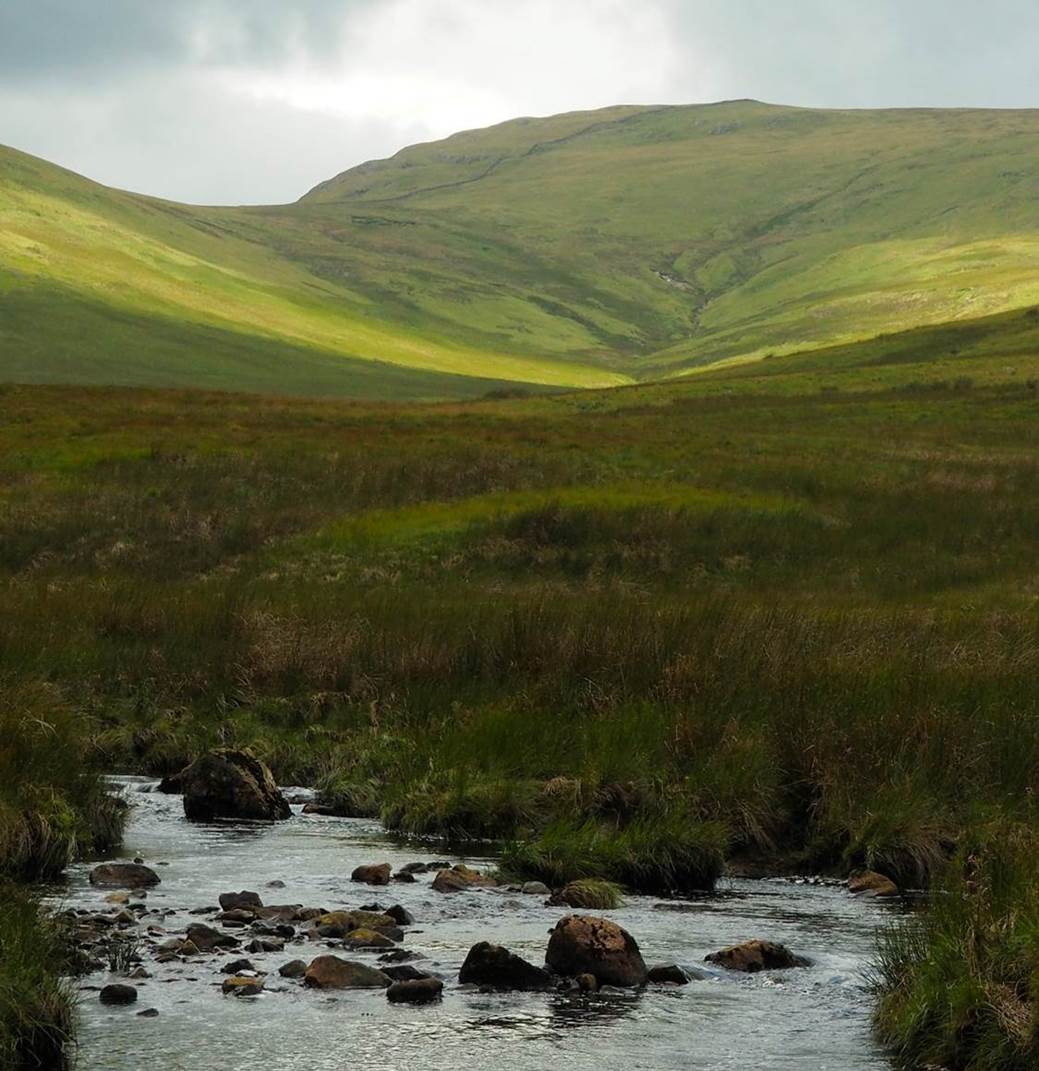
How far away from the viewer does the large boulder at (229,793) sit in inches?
684

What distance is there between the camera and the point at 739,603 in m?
26.1

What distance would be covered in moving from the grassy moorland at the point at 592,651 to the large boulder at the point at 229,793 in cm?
97

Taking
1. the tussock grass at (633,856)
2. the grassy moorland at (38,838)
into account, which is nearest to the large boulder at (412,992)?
the grassy moorland at (38,838)

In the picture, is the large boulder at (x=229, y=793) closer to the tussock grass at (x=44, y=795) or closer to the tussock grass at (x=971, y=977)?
the tussock grass at (x=44, y=795)

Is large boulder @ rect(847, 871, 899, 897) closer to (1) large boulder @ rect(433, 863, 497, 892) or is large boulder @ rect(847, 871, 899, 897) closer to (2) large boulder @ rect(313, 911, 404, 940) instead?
(1) large boulder @ rect(433, 863, 497, 892)

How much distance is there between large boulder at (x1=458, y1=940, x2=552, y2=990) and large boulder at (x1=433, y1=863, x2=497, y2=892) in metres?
2.75

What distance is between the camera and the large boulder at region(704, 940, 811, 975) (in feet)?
38.5

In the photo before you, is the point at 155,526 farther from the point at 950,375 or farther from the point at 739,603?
the point at 950,375

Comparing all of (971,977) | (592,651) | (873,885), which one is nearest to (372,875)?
(873,885)

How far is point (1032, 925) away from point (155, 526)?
110 feet

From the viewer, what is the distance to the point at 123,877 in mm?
13680

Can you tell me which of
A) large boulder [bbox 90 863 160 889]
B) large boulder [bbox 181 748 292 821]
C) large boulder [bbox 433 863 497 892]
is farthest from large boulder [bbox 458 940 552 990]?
large boulder [bbox 181 748 292 821]

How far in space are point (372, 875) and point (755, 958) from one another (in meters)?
3.98

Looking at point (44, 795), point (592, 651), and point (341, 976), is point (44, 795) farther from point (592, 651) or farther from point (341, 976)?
point (592, 651)
